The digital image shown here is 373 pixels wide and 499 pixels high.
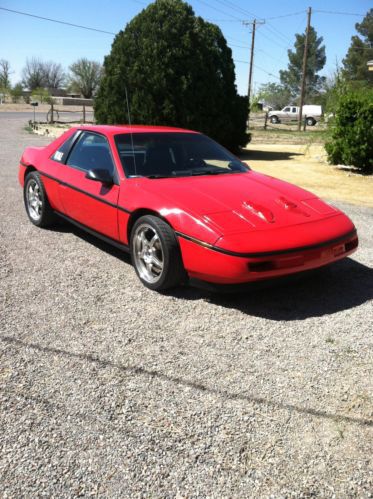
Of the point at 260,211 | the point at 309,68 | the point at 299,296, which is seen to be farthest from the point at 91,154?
the point at 309,68

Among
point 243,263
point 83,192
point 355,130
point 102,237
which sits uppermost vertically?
point 355,130

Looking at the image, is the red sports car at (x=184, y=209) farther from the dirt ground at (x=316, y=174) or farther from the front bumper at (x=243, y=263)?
the dirt ground at (x=316, y=174)

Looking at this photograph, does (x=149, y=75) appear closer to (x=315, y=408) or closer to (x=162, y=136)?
(x=162, y=136)

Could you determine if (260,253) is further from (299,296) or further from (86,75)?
(86,75)

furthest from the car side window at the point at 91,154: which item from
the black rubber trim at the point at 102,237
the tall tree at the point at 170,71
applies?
the tall tree at the point at 170,71

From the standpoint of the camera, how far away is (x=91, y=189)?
464 centimetres

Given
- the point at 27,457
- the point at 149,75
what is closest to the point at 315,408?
the point at 27,457

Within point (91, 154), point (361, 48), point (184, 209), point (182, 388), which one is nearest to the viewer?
point (182, 388)

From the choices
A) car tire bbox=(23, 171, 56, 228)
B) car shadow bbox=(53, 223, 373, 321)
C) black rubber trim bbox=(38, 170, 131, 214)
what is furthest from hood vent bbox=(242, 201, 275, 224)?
car tire bbox=(23, 171, 56, 228)

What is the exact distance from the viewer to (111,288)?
4.09m

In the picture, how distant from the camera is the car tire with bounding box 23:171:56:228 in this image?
220 inches

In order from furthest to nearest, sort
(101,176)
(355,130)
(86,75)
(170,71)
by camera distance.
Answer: (86,75) → (170,71) → (355,130) → (101,176)

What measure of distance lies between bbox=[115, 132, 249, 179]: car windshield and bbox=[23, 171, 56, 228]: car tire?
138 cm

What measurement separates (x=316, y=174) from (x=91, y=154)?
24.3ft
